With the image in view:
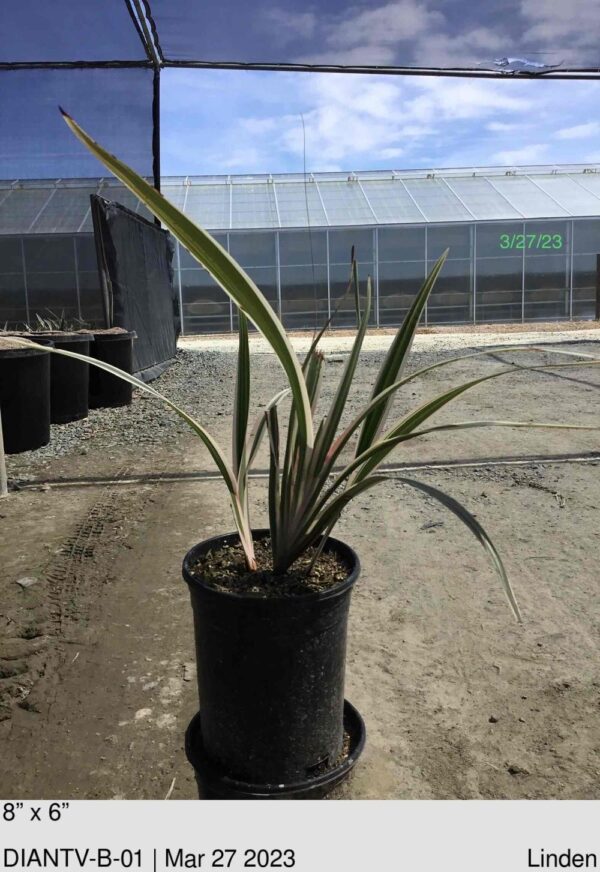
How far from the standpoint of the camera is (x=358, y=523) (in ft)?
10.1

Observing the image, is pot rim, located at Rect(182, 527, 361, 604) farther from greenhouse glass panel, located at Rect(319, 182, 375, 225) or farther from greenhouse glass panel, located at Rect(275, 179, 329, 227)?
greenhouse glass panel, located at Rect(319, 182, 375, 225)

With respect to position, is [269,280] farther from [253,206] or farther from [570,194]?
[570,194]

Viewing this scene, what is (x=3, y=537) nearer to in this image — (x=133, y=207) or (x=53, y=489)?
(x=53, y=489)

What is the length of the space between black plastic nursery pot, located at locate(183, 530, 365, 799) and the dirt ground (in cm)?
15

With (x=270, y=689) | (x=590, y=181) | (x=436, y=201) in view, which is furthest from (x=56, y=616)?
(x=590, y=181)

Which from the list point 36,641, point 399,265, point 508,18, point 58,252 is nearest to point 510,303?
point 399,265

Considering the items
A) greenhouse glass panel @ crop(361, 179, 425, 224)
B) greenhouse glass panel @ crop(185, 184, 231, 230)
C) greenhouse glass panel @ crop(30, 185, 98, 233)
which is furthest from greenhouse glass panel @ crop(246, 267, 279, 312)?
greenhouse glass panel @ crop(30, 185, 98, 233)

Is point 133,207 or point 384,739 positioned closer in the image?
point 384,739

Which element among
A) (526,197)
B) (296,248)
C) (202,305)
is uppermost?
(526,197)

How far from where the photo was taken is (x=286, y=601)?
1.28 meters

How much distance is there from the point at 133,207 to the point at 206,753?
8.73m

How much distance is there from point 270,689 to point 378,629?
0.88 metres

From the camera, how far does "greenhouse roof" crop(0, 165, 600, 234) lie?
58.0 ft

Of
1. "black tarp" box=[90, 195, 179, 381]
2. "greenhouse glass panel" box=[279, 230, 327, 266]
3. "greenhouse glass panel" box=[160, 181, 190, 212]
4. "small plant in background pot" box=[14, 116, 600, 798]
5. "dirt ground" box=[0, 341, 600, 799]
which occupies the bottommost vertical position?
"dirt ground" box=[0, 341, 600, 799]
